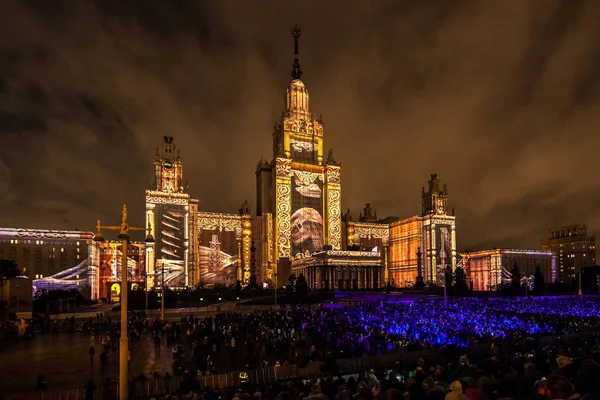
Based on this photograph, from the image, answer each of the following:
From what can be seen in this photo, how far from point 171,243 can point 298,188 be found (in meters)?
27.3

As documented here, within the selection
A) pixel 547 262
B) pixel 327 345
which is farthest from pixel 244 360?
pixel 547 262

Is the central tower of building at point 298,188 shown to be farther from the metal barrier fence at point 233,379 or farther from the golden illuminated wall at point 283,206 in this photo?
the metal barrier fence at point 233,379

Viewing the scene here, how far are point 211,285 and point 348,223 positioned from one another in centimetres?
3227

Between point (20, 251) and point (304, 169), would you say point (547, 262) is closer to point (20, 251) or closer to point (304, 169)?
point (304, 169)

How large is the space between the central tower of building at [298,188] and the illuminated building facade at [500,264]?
140 feet

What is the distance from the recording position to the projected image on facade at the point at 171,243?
81938 mm

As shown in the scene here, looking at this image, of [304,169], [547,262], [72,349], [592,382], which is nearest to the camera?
[592,382]

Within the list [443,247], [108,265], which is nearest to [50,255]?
[108,265]

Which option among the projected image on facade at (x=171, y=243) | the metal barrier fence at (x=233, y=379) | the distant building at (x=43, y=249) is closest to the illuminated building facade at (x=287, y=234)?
the projected image on facade at (x=171, y=243)

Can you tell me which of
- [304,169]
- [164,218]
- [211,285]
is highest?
[304,169]

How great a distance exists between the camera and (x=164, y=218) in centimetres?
8325

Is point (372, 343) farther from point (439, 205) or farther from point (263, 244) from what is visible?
point (439, 205)

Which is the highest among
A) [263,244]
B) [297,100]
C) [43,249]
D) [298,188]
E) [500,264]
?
[297,100]

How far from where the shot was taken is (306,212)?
94938mm
